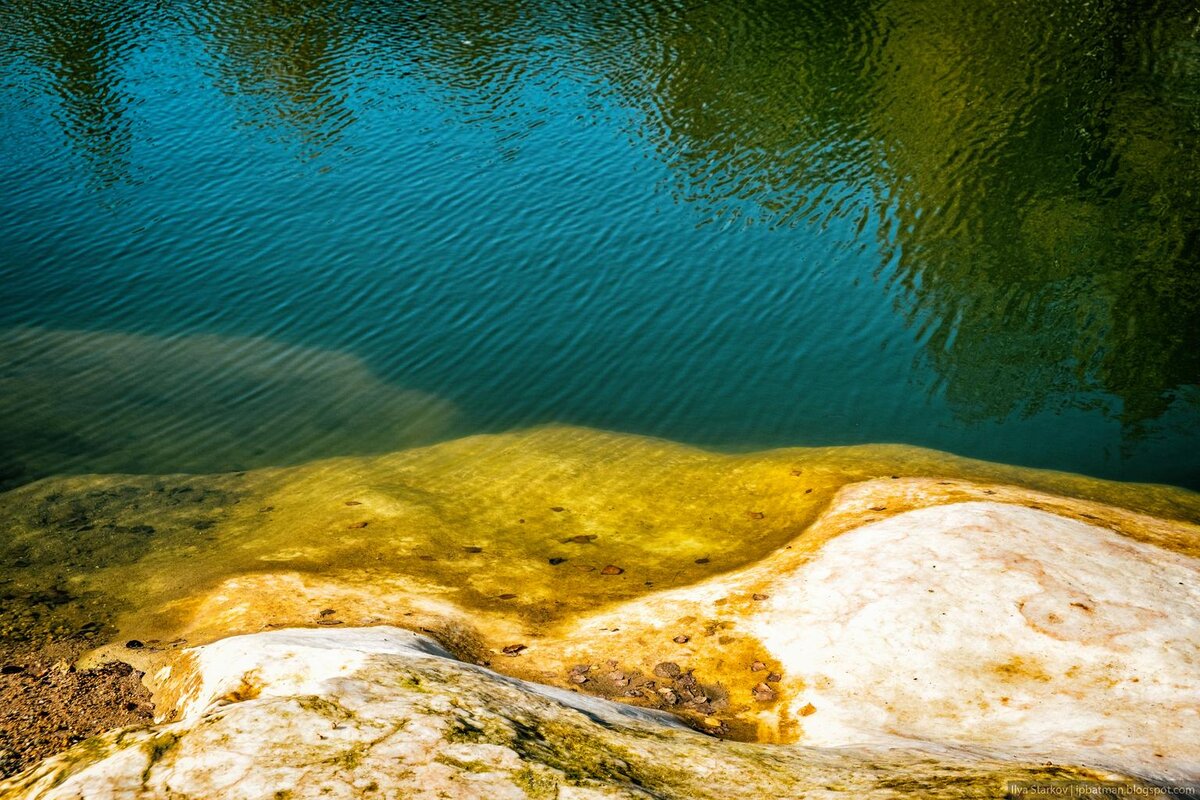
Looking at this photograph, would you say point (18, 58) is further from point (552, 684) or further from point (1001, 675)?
point (1001, 675)

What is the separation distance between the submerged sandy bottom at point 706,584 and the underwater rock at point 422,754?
0.15 metres

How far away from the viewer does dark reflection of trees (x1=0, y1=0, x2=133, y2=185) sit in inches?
1759

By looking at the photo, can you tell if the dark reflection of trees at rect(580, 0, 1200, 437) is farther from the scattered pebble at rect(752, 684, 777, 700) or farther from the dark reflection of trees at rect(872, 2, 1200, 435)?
the scattered pebble at rect(752, 684, 777, 700)

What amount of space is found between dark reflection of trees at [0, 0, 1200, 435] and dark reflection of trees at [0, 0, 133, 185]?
216 millimetres

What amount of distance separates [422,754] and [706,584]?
8.06 meters

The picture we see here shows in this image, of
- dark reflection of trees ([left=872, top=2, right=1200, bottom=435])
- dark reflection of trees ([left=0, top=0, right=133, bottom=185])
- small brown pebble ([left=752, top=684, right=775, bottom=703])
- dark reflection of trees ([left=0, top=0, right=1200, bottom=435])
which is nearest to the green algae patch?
small brown pebble ([left=752, top=684, right=775, bottom=703])

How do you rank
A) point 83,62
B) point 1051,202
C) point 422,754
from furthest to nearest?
1. point 83,62
2. point 1051,202
3. point 422,754

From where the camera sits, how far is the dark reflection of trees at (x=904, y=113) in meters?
27.8

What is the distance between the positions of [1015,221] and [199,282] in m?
28.0

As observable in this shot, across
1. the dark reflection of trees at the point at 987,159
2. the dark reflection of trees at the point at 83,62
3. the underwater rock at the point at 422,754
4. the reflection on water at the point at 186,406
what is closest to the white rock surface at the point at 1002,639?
the underwater rock at the point at 422,754

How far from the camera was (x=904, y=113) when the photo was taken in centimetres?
4250

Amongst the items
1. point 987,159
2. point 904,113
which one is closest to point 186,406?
point 987,159

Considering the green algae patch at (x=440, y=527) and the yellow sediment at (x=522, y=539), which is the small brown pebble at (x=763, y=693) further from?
the green algae patch at (x=440, y=527)

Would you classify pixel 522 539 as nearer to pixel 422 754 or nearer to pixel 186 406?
pixel 422 754
